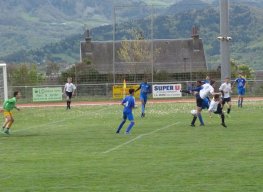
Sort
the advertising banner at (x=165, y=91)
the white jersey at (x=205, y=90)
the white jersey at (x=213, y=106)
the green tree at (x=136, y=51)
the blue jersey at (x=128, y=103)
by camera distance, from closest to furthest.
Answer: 1. the blue jersey at (x=128, y=103)
2. the white jersey at (x=213, y=106)
3. the white jersey at (x=205, y=90)
4. the advertising banner at (x=165, y=91)
5. the green tree at (x=136, y=51)

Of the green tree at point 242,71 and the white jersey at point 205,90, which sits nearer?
the white jersey at point 205,90

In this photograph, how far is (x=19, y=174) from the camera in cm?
1586

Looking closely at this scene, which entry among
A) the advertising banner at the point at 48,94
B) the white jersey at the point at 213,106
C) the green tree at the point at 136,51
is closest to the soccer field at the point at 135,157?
the white jersey at the point at 213,106

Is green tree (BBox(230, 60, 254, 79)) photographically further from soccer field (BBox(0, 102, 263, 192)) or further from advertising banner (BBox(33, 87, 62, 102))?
soccer field (BBox(0, 102, 263, 192))

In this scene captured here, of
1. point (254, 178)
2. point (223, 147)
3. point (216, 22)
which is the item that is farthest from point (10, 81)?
point (216, 22)

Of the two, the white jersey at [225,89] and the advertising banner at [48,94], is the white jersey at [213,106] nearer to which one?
the white jersey at [225,89]

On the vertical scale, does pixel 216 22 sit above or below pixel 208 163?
above

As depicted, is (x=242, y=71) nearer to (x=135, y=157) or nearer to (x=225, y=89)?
(x=225, y=89)

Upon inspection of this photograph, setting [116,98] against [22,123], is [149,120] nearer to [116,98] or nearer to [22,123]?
[22,123]

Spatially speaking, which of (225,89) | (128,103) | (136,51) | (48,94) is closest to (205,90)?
(128,103)

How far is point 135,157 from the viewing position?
18.4 metres

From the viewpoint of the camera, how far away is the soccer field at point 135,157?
46.3 ft

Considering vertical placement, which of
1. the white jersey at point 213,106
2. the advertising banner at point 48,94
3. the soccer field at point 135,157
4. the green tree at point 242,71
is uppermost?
the green tree at point 242,71

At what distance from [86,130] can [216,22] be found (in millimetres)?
126950
